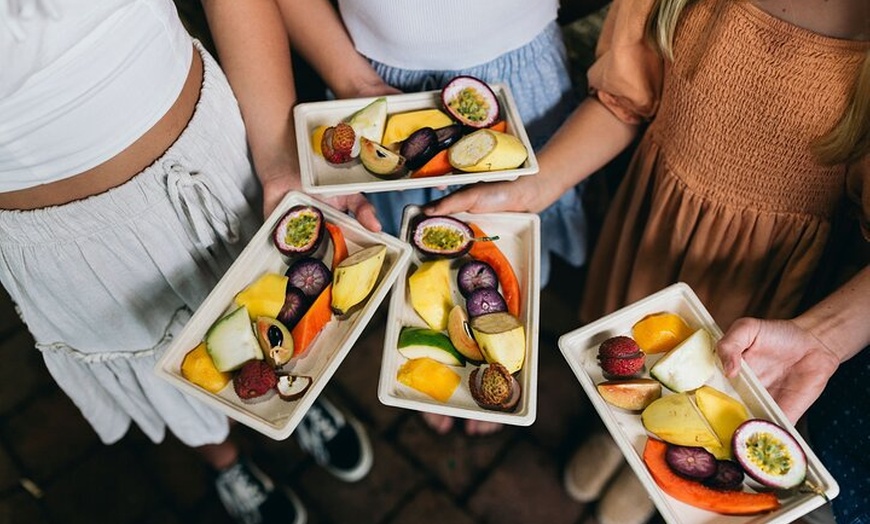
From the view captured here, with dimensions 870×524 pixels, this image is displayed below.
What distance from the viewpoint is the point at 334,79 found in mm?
1239

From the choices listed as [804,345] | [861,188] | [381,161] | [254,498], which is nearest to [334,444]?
[254,498]

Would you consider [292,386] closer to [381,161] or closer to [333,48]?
[381,161]

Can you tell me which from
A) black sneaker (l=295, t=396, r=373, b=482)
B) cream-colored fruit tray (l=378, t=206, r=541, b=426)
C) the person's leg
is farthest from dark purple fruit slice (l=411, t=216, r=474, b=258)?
black sneaker (l=295, t=396, r=373, b=482)

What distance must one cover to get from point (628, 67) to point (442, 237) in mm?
398

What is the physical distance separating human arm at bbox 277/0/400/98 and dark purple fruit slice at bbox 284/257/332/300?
35 cm

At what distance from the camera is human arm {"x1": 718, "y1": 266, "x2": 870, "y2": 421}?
91 centimetres

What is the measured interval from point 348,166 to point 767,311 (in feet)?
2.49

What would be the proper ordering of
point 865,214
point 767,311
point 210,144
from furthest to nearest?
point 767,311
point 210,144
point 865,214

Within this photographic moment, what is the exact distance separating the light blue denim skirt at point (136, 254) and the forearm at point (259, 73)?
0.03 metres

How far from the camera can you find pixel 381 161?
1038 mm

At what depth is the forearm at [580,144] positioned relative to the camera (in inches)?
46.6

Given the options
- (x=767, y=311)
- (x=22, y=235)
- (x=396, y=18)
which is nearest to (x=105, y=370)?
(x=22, y=235)

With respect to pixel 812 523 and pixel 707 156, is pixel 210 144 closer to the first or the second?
pixel 707 156

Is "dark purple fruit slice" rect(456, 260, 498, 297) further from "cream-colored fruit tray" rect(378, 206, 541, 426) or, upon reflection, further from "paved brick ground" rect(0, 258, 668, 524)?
"paved brick ground" rect(0, 258, 668, 524)
